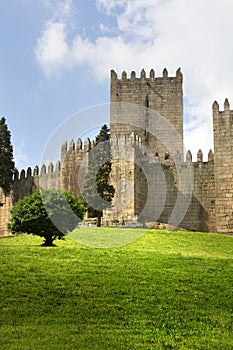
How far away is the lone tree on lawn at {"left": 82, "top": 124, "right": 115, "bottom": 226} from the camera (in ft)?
104

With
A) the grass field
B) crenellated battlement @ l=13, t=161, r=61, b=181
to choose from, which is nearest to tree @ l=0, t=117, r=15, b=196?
crenellated battlement @ l=13, t=161, r=61, b=181

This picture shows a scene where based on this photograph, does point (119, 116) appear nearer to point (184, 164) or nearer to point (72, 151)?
point (72, 151)

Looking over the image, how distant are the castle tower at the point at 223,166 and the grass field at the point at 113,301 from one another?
13.8 meters

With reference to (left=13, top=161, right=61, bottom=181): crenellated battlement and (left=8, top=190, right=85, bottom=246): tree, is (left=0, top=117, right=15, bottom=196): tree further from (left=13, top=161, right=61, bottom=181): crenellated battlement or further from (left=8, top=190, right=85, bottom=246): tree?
(left=8, top=190, right=85, bottom=246): tree

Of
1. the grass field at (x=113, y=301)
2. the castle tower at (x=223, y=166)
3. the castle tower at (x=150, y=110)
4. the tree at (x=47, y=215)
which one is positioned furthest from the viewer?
the castle tower at (x=150, y=110)

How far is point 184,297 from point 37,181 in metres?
28.8

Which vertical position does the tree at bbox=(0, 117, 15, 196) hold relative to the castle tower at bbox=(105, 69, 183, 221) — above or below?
below

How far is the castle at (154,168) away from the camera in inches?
1278

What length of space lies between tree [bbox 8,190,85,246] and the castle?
6369mm

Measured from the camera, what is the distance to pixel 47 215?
22.7 metres

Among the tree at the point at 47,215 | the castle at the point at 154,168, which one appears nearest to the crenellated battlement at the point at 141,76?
the castle at the point at 154,168

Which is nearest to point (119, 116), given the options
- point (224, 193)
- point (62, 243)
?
point (224, 193)

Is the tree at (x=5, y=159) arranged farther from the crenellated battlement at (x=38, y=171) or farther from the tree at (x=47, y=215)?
the tree at (x=47, y=215)

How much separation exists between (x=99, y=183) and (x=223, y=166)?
7.29 meters
